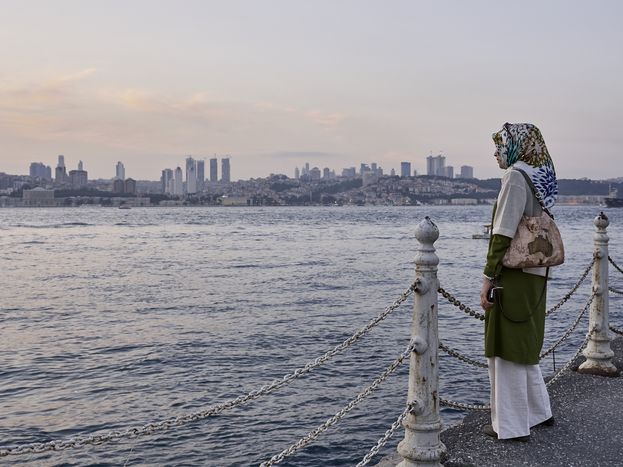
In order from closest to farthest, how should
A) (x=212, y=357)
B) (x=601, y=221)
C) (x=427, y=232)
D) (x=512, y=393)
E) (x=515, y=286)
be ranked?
(x=427, y=232), (x=515, y=286), (x=512, y=393), (x=601, y=221), (x=212, y=357)

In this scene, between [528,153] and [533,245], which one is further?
[528,153]

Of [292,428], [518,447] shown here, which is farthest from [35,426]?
[518,447]

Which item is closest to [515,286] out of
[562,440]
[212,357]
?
[562,440]

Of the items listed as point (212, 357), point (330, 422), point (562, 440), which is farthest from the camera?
point (212, 357)

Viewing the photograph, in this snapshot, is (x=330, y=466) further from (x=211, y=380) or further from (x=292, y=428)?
(x=211, y=380)

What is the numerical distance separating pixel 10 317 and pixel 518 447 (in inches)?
738

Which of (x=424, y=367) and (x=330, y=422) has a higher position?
(x=424, y=367)

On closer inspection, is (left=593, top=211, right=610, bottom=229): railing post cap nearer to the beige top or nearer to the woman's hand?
the beige top

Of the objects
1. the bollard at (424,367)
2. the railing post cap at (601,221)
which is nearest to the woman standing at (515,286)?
the bollard at (424,367)

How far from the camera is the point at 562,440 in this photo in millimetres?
4602

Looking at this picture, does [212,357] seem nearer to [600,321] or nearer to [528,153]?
[600,321]

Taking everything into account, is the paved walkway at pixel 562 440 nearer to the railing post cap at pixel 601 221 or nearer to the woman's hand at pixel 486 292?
the woman's hand at pixel 486 292

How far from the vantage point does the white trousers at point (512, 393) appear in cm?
441

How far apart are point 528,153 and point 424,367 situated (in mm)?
1569
